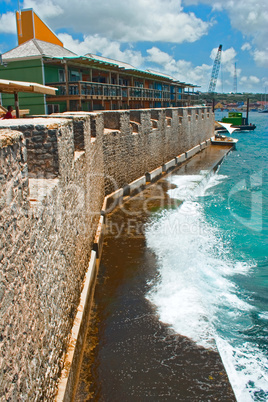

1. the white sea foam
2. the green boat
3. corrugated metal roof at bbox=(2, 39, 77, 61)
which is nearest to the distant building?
corrugated metal roof at bbox=(2, 39, 77, 61)

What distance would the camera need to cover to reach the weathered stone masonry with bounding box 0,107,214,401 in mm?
2439

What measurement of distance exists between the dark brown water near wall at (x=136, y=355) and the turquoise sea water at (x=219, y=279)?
0.75 ft

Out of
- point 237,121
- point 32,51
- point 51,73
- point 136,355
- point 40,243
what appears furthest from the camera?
point 237,121

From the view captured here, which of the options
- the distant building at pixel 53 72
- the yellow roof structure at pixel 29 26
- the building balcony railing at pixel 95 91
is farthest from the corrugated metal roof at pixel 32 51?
the yellow roof structure at pixel 29 26

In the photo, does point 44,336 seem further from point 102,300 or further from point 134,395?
point 102,300

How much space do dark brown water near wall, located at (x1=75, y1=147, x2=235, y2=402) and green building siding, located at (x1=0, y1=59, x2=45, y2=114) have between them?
14.0 metres

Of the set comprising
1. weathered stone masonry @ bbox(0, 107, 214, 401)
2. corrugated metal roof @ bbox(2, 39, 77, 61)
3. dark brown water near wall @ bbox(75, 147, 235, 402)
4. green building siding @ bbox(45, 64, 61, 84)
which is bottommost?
dark brown water near wall @ bbox(75, 147, 235, 402)

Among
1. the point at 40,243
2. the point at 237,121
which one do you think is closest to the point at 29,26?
the point at 40,243

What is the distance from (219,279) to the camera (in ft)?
23.4

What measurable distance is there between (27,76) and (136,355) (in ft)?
56.6

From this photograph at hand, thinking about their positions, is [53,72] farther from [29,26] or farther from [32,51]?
[29,26]

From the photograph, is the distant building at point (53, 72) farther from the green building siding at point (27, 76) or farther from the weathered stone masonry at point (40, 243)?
the weathered stone masonry at point (40, 243)

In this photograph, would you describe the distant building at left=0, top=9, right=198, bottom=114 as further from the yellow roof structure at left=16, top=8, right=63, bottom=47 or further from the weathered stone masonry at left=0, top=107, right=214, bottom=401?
the weathered stone masonry at left=0, top=107, right=214, bottom=401

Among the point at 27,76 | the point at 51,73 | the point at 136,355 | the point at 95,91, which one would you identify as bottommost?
the point at 136,355
